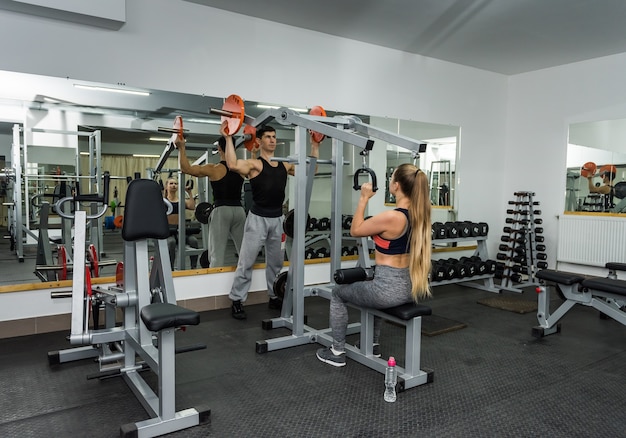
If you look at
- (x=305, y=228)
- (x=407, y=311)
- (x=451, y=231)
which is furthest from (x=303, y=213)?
(x=451, y=231)

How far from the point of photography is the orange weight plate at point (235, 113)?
2879 millimetres

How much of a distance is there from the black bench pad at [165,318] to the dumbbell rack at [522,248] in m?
3.61

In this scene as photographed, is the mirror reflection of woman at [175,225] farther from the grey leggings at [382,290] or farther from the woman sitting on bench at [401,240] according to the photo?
the woman sitting on bench at [401,240]

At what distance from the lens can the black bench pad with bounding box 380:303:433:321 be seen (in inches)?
87.4

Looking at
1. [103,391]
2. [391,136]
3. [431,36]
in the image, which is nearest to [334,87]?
[431,36]

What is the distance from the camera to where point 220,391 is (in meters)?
2.21

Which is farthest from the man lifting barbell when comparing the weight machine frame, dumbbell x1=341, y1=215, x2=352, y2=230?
the weight machine frame

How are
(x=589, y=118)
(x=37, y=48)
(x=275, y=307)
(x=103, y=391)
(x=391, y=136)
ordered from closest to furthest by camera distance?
(x=103, y=391), (x=391, y=136), (x=37, y=48), (x=275, y=307), (x=589, y=118)

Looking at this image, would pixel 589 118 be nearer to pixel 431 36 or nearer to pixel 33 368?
pixel 431 36

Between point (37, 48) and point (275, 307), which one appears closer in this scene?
point (37, 48)

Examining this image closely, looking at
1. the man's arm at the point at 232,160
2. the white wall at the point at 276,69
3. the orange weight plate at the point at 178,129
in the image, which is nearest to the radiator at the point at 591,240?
the white wall at the point at 276,69

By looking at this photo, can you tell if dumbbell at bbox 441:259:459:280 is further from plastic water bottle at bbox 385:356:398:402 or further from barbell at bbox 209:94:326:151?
plastic water bottle at bbox 385:356:398:402

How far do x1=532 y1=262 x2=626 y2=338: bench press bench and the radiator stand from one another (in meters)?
1.63

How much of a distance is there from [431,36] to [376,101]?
2.51 feet
